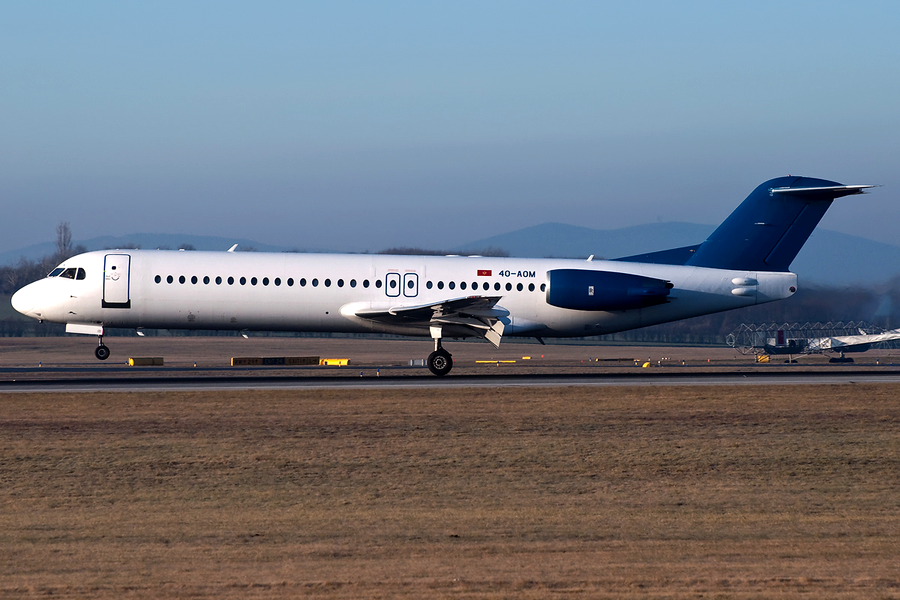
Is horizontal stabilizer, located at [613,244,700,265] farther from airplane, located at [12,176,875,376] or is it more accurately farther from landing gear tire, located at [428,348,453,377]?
landing gear tire, located at [428,348,453,377]

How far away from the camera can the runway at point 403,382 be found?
27.8m

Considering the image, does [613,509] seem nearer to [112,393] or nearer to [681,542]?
[681,542]

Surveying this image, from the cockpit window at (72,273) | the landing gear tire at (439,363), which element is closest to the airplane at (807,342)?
the landing gear tire at (439,363)

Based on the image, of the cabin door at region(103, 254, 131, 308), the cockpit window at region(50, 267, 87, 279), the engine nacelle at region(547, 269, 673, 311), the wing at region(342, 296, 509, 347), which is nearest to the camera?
the wing at region(342, 296, 509, 347)

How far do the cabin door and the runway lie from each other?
2643 mm

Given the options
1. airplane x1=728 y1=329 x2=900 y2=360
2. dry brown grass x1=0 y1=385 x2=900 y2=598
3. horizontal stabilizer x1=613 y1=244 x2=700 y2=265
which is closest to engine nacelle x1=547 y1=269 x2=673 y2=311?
horizontal stabilizer x1=613 y1=244 x2=700 y2=265

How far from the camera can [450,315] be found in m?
31.3

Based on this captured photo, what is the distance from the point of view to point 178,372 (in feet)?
127

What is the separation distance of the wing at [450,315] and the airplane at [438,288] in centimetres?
5

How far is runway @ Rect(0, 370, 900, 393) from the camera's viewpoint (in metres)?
27.8

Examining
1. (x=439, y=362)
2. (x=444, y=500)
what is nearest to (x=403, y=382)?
(x=439, y=362)

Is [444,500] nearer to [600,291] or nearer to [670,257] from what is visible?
[600,291]

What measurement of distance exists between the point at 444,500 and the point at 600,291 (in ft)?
65.2

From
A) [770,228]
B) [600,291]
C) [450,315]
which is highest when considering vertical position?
[770,228]
